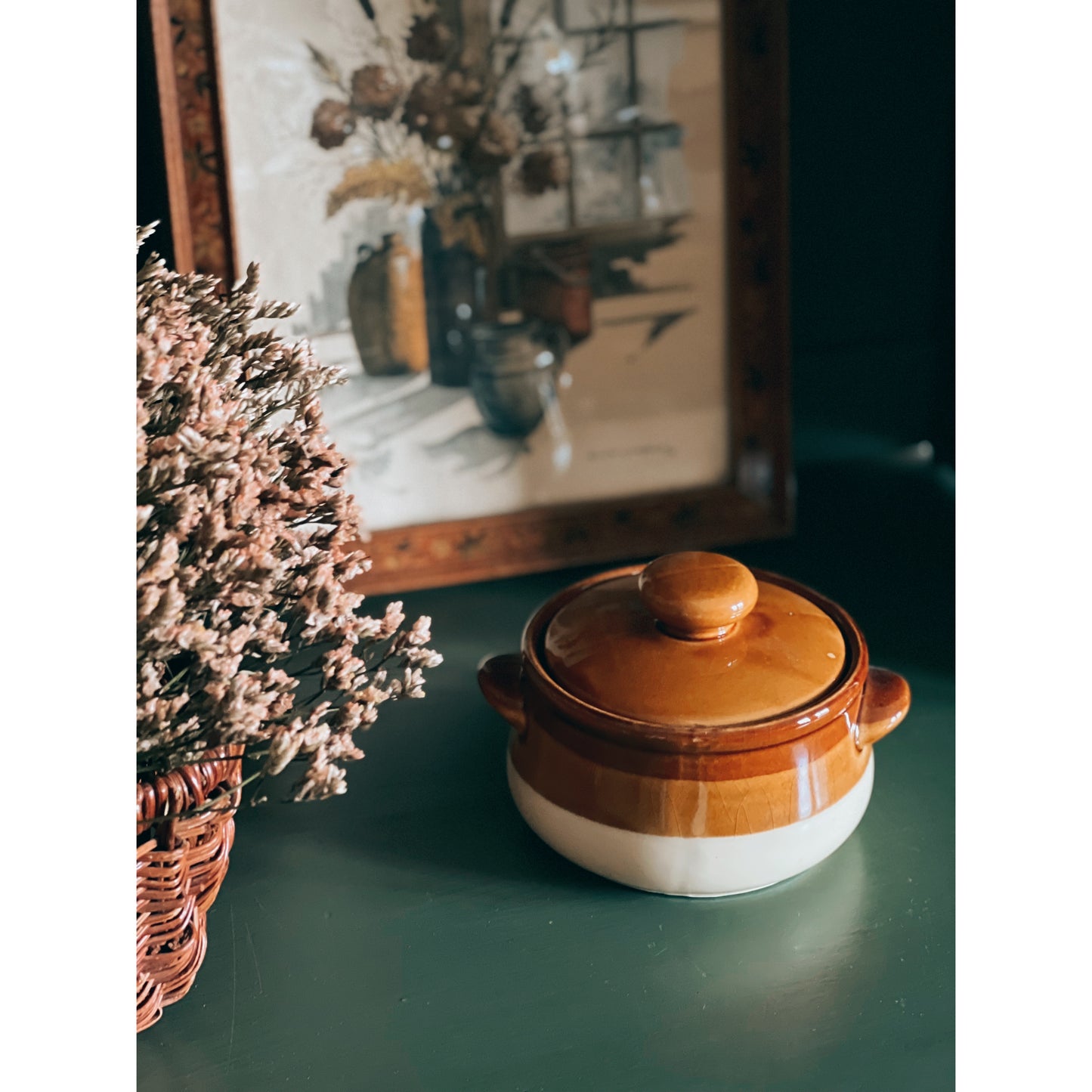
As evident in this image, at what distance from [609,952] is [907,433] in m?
0.78

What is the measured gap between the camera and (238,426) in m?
0.52

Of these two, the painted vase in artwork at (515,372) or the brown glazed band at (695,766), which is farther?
the painted vase in artwork at (515,372)

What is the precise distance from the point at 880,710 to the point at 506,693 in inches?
8.5

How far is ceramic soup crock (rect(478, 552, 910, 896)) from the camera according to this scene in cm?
59

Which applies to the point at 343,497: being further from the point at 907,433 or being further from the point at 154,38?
the point at 907,433

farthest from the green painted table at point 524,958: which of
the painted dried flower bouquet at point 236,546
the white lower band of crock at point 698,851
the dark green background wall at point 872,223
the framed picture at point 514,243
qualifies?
the dark green background wall at point 872,223

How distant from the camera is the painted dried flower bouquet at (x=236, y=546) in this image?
47 centimetres

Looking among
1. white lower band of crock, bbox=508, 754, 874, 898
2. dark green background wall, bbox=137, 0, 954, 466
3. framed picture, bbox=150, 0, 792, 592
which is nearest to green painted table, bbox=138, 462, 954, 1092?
white lower band of crock, bbox=508, 754, 874, 898

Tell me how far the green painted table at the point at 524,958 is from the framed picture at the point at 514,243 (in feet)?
Result: 0.94

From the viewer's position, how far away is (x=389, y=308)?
37.0 inches

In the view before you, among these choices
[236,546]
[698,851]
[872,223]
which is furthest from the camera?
[872,223]

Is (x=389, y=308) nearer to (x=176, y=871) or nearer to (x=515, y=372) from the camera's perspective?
(x=515, y=372)
